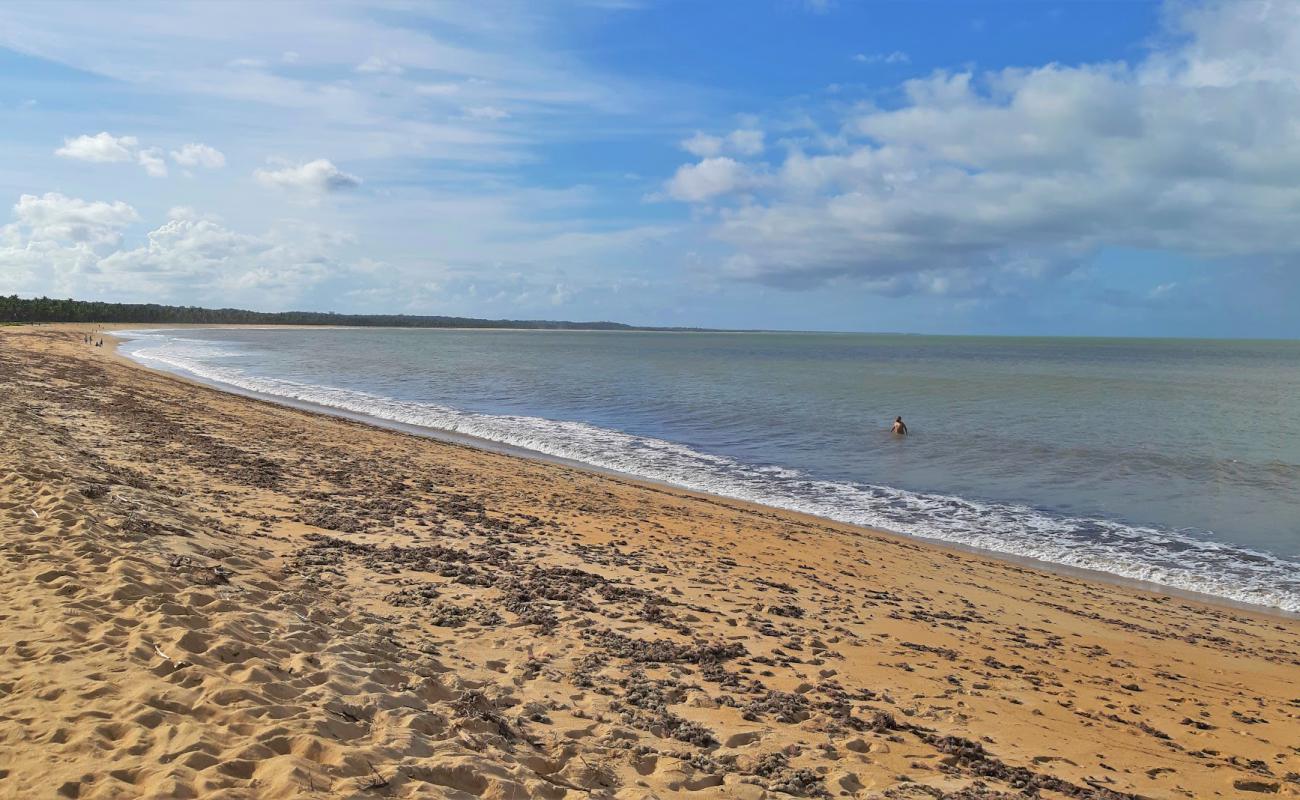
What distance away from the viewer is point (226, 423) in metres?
19.9

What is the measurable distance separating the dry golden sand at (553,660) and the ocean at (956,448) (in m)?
3.13

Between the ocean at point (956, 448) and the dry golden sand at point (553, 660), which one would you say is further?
the ocean at point (956, 448)

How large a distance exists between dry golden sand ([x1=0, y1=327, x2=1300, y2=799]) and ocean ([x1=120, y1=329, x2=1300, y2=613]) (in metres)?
3.13

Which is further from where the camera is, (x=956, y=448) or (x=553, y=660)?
(x=956, y=448)

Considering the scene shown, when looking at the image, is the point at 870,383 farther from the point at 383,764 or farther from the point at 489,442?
the point at 383,764

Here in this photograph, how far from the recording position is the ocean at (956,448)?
14.8 m

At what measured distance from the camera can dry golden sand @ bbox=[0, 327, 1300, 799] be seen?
473 cm

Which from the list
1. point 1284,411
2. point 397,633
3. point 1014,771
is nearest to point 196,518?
point 397,633

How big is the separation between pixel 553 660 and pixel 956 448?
70.3 ft

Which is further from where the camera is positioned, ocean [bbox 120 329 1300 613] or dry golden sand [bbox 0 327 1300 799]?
ocean [bbox 120 329 1300 613]

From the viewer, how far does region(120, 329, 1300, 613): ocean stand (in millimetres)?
14845

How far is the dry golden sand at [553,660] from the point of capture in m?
4.73

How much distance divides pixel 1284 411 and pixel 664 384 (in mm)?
32651

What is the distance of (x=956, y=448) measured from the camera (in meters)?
25.2
